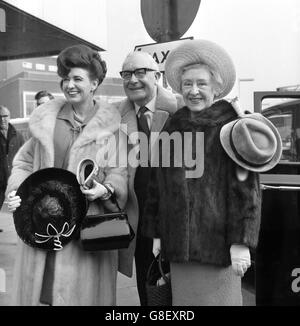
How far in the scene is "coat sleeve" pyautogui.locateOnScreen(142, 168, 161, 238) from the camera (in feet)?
6.81

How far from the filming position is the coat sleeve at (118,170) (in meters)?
2.17

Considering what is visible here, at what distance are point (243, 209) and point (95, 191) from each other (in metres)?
0.65

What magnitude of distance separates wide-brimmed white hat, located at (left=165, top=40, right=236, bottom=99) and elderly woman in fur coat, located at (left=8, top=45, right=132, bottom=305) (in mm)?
Result: 391

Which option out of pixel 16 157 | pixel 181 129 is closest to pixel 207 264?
pixel 181 129

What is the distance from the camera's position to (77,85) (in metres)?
2.17

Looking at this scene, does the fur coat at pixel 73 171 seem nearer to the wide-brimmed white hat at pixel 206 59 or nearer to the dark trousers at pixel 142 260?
the dark trousers at pixel 142 260

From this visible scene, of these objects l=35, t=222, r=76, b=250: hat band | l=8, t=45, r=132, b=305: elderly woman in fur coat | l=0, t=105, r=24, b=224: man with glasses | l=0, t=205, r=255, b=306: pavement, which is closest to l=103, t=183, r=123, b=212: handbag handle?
l=8, t=45, r=132, b=305: elderly woman in fur coat

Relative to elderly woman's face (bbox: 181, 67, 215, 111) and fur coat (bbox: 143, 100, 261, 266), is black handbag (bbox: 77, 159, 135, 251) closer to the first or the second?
fur coat (bbox: 143, 100, 261, 266)

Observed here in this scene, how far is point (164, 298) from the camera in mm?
2113

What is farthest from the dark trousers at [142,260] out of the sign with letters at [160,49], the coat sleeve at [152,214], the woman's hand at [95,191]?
the sign with letters at [160,49]

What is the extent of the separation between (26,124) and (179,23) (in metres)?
0.86

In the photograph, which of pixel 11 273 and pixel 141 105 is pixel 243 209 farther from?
pixel 11 273

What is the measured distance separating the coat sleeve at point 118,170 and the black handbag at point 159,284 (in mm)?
316

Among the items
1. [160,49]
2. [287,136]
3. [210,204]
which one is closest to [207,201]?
[210,204]
